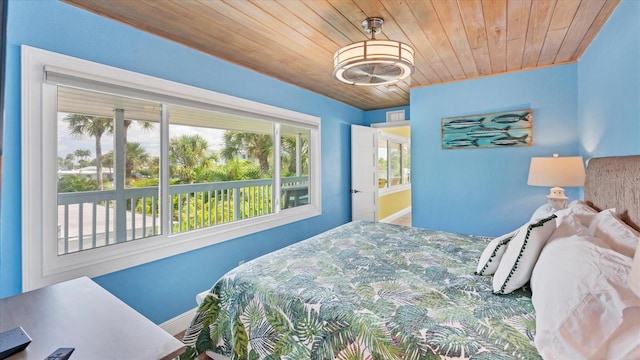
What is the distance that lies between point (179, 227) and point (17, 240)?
175 centimetres

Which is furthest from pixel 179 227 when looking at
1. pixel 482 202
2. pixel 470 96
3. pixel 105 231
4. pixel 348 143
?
pixel 470 96

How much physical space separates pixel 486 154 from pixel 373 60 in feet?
8.05

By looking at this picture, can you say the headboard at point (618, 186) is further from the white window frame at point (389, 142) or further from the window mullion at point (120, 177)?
the white window frame at point (389, 142)

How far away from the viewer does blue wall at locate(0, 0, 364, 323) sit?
5.32 feet

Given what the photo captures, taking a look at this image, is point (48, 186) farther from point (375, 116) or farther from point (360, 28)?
point (375, 116)

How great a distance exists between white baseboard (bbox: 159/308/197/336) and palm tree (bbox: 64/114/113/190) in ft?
3.87

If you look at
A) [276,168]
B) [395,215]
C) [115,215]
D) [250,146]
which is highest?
[250,146]

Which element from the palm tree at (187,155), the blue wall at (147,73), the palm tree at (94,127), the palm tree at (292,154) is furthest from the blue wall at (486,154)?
the palm tree at (94,127)

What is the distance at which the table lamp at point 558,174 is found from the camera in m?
2.53

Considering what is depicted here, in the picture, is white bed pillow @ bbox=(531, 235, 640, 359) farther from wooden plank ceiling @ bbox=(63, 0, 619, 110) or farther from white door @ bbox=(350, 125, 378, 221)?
white door @ bbox=(350, 125, 378, 221)

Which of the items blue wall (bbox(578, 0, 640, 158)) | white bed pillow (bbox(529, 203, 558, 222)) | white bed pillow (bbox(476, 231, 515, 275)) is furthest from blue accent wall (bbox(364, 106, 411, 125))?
white bed pillow (bbox(476, 231, 515, 275))

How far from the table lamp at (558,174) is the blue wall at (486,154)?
0.60 m

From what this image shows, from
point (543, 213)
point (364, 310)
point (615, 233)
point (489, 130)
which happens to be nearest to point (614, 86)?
point (543, 213)

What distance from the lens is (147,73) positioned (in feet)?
7.20
